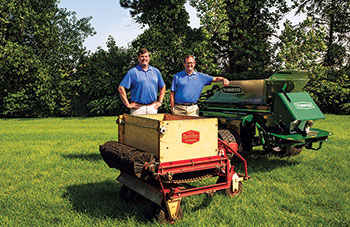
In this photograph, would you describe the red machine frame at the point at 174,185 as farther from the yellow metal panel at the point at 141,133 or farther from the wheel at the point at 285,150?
the wheel at the point at 285,150

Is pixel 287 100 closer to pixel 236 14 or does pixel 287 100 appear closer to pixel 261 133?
pixel 261 133

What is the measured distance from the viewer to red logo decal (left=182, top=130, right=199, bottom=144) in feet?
14.0

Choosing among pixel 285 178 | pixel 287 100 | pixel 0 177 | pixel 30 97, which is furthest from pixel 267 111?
pixel 30 97

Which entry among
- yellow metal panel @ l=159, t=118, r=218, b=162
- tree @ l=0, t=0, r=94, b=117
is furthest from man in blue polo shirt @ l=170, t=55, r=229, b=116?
tree @ l=0, t=0, r=94, b=117

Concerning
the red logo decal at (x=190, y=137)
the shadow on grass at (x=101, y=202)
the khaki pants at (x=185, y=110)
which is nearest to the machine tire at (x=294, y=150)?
the khaki pants at (x=185, y=110)

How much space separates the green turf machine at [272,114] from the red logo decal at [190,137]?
2185 millimetres

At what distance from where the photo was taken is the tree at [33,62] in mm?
22328

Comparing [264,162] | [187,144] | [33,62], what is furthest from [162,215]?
[33,62]

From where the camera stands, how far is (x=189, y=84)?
21.2 ft

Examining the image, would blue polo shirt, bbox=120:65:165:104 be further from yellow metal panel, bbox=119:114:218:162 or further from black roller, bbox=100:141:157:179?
black roller, bbox=100:141:157:179

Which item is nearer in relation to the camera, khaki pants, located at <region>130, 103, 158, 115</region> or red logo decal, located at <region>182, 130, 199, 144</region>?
red logo decal, located at <region>182, 130, 199, 144</region>

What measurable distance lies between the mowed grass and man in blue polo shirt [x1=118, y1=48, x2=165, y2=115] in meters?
1.47

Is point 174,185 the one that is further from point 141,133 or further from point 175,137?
point 141,133

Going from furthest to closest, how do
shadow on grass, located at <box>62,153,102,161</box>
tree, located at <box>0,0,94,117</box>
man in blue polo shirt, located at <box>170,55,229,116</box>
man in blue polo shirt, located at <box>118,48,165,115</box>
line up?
tree, located at <box>0,0,94,117</box> → shadow on grass, located at <box>62,153,102,161</box> → man in blue polo shirt, located at <box>170,55,229,116</box> → man in blue polo shirt, located at <box>118,48,165,115</box>
